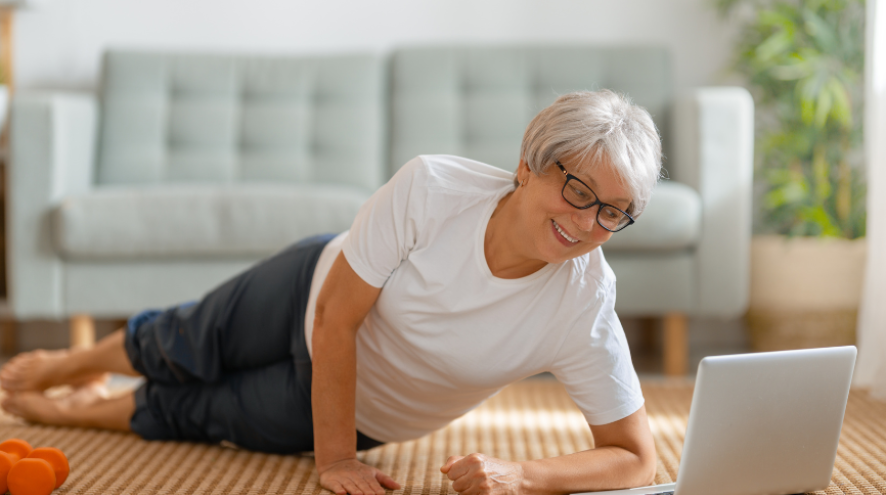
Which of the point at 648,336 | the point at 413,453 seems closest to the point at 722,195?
the point at 648,336

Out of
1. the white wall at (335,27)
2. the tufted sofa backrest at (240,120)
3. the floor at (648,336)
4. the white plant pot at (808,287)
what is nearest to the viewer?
the white plant pot at (808,287)

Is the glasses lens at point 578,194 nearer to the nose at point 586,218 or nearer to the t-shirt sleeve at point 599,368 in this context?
the nose at point 586,218

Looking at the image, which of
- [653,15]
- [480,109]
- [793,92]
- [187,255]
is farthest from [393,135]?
[793,92]

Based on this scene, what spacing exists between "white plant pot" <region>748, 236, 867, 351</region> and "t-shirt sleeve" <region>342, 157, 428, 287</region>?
1534mm

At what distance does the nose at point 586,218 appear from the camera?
887 millimetres

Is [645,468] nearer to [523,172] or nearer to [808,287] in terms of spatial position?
[523,172]

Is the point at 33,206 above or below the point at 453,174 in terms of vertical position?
below

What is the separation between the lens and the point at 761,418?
0.89m

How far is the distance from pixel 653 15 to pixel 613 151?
2.10 metres

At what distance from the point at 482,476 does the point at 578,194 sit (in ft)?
1.11

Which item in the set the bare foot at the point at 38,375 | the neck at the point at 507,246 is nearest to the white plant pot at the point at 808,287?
the neck at the point at 507,246

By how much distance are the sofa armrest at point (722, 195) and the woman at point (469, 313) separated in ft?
3.45

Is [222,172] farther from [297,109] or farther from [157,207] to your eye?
[157,207]

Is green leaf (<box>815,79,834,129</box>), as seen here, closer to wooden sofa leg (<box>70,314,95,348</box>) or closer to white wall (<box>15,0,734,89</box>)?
white wall (<box>15,0,734,89</box>)
